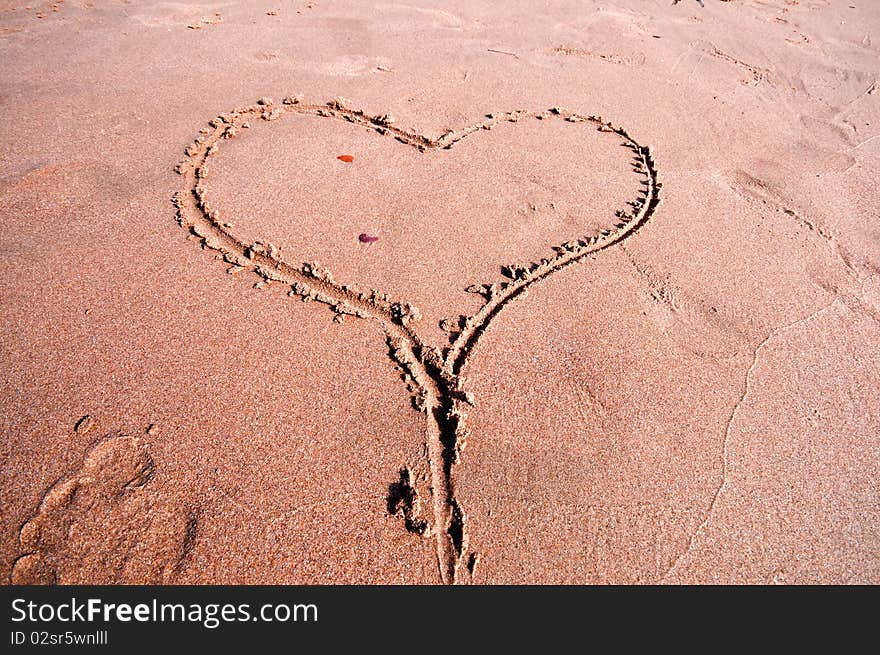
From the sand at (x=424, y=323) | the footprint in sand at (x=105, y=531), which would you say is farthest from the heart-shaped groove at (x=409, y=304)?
the footprint in sand at (x=105, y=531)

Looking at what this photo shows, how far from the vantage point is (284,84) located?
3342mm

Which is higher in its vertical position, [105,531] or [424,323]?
[424,323]

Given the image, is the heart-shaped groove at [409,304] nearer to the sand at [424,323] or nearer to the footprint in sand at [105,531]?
the sand at [424,323]

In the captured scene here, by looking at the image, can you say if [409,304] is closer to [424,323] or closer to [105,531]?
[424,323]

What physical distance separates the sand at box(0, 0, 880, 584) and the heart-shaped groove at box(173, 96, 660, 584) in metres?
0.01

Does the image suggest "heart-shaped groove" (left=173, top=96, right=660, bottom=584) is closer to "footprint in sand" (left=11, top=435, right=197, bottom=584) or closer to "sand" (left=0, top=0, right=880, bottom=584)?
"sand" (left=0, top=0, right=880, bottom=584)

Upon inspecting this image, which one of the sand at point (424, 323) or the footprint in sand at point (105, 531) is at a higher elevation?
the sand at point (424, 323)

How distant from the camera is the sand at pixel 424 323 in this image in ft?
4.91

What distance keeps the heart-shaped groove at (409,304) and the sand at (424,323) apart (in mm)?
15

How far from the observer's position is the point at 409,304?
2.08 metres

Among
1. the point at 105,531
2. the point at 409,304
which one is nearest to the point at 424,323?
the point at 409,304

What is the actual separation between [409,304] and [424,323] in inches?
4.7

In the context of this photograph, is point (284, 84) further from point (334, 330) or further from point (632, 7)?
point (632, 7)
